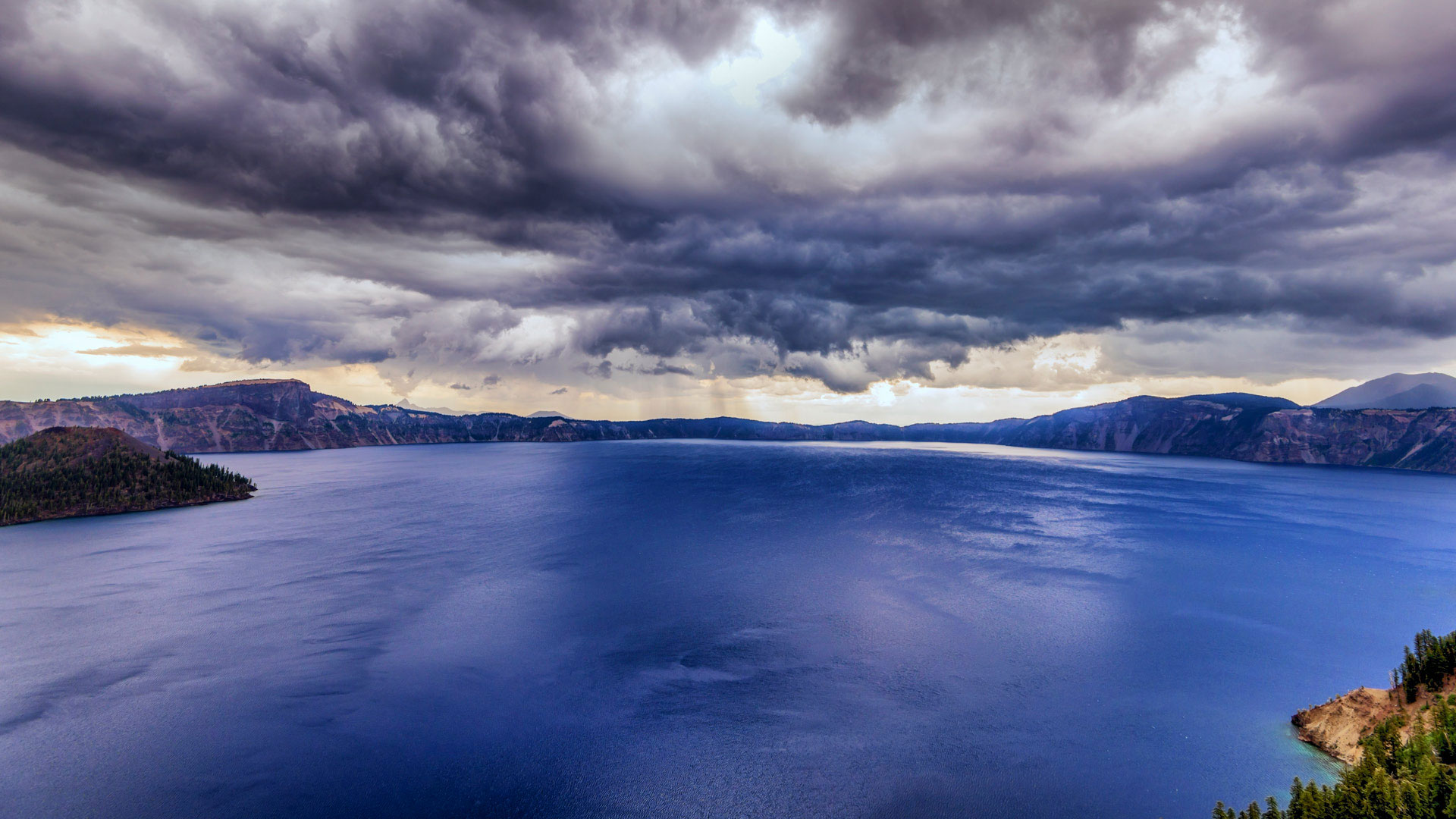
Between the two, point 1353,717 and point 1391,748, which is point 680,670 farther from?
point 1353,717

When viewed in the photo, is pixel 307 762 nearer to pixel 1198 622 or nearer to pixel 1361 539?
pixel 1198 622

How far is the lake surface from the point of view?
32.4 metres

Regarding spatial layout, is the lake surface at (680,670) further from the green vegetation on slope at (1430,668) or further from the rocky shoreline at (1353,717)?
the green vegetation on slope at (1430,668)

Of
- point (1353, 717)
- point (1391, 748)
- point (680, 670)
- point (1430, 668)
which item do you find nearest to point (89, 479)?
point (680, 670)

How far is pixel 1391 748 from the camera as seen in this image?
29250mm

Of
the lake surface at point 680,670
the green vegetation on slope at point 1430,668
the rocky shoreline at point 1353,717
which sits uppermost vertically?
the green vegetation on slope at point 1430,668

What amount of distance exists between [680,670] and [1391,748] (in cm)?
4389

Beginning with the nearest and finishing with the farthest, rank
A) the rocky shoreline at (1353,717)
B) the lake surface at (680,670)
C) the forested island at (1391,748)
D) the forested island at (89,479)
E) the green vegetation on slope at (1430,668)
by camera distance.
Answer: the forested island at (1391,748)
the lake surface at (680,670)
the rocky shoreline at (1353,717)
the green vegetation on slope at (1430,668)
the forested island at (89,479)

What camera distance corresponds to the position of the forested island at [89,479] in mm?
128750

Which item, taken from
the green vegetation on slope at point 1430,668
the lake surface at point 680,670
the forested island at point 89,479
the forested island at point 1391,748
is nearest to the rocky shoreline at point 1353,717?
the forested island at point 1391,748

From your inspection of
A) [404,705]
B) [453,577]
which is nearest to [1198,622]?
[404,705]

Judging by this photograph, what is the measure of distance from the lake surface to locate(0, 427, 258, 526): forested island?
3353 centimetres

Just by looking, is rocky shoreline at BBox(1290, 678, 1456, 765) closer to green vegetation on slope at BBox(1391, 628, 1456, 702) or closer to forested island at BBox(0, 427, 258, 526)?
green vegetation on slope at BBox(1391, 628, 1456, 702)

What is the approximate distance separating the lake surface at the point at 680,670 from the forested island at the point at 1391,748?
2.67 meters
